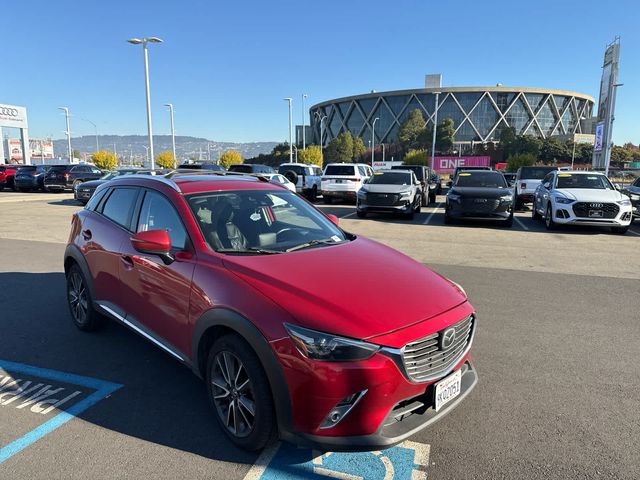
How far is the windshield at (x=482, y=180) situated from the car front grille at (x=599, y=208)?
2.50 m

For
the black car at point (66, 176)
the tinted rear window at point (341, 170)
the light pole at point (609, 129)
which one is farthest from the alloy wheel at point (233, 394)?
the light pole at point (609, 129)

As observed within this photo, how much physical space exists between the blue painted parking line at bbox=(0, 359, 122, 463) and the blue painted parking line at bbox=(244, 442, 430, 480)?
143 cm

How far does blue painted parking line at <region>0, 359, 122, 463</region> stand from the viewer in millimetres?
2758

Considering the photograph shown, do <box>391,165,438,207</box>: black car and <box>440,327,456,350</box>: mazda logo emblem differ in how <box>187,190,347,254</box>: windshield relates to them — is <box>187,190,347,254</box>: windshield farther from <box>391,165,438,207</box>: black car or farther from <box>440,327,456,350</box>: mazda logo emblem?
<box>391,165,438,207</box>: black car

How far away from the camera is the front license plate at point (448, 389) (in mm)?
2525

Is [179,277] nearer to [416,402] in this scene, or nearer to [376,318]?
[376,318]

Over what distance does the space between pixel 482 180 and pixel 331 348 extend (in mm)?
13292

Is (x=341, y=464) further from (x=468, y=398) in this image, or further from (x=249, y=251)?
(x=249, y=251)

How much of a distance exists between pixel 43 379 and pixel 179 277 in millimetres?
1626

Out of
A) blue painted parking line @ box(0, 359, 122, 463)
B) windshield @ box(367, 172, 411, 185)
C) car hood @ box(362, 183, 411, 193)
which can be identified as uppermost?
windshield @ box(367, 172, 411, 185)

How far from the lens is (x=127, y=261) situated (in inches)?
145

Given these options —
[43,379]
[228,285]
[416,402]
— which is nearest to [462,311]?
[416,402]

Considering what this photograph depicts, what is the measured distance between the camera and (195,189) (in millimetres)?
3570

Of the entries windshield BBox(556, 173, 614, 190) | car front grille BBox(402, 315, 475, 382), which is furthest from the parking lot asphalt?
windshield BBox(556, 173, 614, 190)
